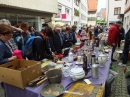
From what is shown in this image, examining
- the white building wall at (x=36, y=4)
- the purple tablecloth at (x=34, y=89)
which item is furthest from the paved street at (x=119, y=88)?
the white building wall at (x=36, y=4)

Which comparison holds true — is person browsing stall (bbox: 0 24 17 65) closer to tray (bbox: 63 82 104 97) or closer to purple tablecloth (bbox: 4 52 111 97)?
purple tablecloth (bbox: 4 52 111 97)

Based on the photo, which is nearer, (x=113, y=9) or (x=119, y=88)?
(x=119, y=88)

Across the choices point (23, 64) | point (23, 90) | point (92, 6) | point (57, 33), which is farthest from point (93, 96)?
point (92, 6)

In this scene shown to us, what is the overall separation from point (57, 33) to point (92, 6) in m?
45.4

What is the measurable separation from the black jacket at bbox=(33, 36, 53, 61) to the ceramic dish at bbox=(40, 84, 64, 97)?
94 cm

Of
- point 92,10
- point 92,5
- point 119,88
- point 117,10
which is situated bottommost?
point 119,88

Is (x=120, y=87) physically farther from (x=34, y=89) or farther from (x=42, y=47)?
(x=34, y=89)

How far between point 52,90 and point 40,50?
3.33 feet

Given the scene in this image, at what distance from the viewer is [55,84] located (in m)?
1.53

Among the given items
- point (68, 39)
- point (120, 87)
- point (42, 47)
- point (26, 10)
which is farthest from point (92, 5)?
point (42, 47)

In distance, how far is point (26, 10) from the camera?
6.89 meters

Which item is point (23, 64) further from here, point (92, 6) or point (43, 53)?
point (92, 6)

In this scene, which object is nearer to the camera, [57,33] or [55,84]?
[55,84]

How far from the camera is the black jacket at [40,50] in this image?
2227 mm
